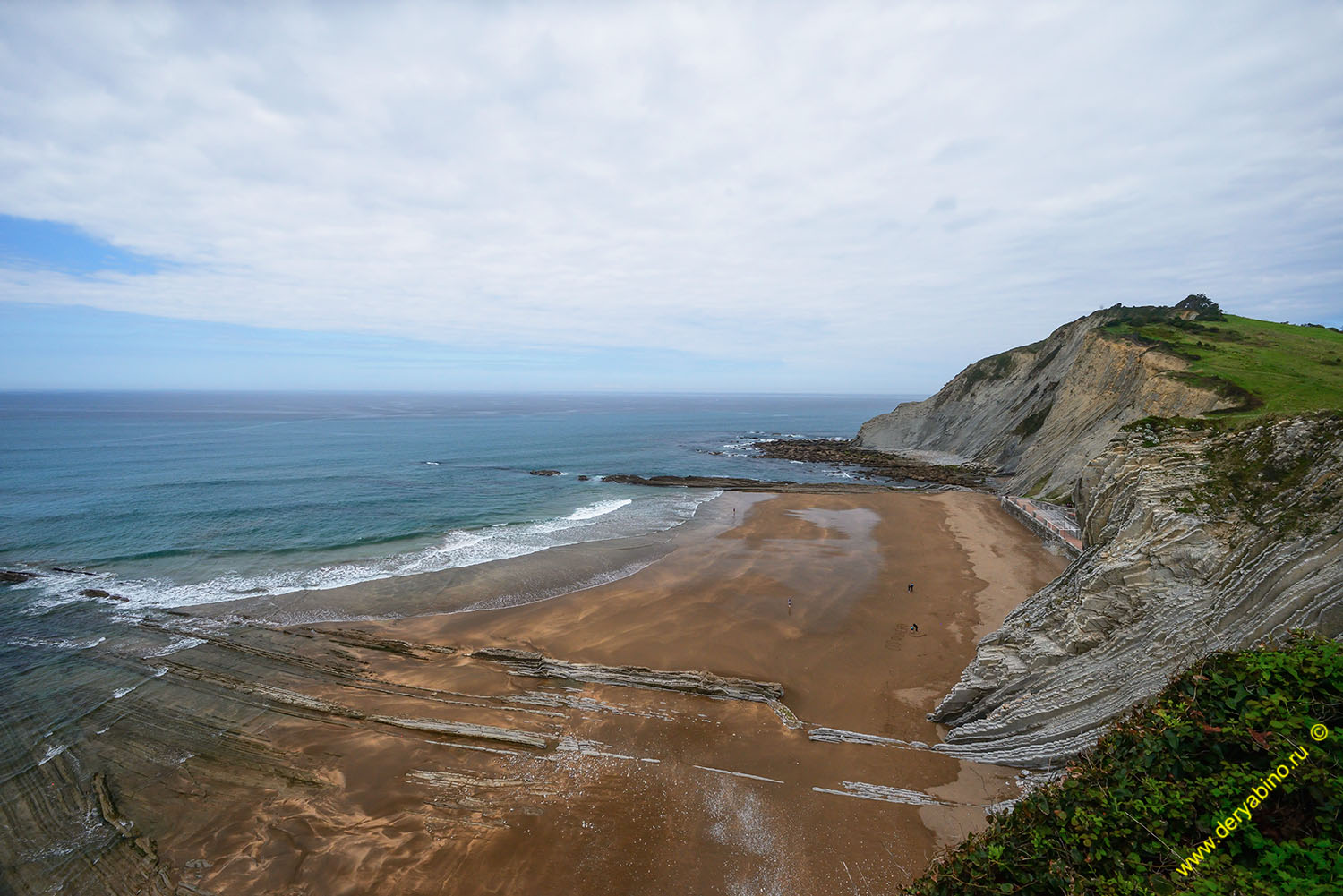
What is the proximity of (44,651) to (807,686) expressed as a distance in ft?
85.1

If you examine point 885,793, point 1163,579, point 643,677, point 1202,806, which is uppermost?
point 1163,579

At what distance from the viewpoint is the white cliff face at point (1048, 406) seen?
31562mm

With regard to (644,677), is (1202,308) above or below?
above

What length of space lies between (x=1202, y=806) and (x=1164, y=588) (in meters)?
7.88

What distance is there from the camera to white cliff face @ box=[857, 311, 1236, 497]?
3156cm

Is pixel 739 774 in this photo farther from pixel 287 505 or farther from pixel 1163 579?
pixel 287 505

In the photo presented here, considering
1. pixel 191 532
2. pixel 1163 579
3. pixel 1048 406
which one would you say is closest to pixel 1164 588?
pixel 1163 579

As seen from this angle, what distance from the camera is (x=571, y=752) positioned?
13.8 meters

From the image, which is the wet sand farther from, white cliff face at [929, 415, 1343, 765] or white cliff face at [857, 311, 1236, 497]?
white cliff face at [857, 311, 1236, 497]

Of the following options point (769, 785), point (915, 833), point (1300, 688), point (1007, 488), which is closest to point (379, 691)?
point (769, 785)

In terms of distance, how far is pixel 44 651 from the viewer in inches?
726

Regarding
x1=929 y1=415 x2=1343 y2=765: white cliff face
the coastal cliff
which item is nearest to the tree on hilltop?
the coastal cliff

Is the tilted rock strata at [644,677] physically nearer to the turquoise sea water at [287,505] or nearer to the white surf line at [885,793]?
the white surf line at [885,793]

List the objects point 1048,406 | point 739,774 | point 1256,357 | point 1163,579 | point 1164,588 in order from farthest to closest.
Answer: point 1048,406
point 1256,357
point 739,774
point 1163,579
point 1164,588
